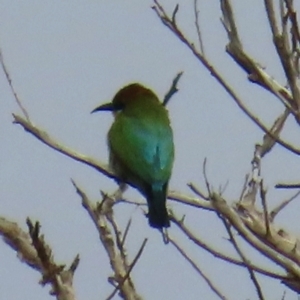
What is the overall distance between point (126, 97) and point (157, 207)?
1.55m

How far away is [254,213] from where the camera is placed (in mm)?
2932

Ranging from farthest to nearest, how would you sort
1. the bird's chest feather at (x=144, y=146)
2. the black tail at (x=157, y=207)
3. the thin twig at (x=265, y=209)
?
the bird's chest feather at (x=144, y=146)
the black tail at (x=157, y=207)
the thin twig at (x=265, y=209)

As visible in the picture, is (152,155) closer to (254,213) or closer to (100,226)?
(100,226)

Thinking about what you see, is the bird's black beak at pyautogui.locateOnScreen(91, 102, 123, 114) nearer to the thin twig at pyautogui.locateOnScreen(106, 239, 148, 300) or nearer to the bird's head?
the bird's head

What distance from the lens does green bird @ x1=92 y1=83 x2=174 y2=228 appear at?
5074 millimetres

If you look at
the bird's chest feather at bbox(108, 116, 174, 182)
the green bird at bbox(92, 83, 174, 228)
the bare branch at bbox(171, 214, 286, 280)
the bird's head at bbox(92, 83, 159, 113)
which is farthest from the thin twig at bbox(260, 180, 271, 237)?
the bird's head at bbox(92, 83, 159, 113)

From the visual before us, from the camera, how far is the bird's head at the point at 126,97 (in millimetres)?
6148

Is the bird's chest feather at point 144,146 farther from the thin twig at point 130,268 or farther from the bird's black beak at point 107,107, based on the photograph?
the thin twig at point 130,268

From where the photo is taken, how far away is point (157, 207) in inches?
188

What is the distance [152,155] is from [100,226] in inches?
83.7

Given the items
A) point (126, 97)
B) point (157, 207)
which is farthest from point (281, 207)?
point (126, 97)

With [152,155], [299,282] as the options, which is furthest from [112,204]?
[152,155]

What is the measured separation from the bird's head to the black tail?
1.19m

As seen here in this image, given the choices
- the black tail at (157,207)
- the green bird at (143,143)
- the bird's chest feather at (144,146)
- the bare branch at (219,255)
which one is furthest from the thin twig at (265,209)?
the bird's chest feather at (144,146)
